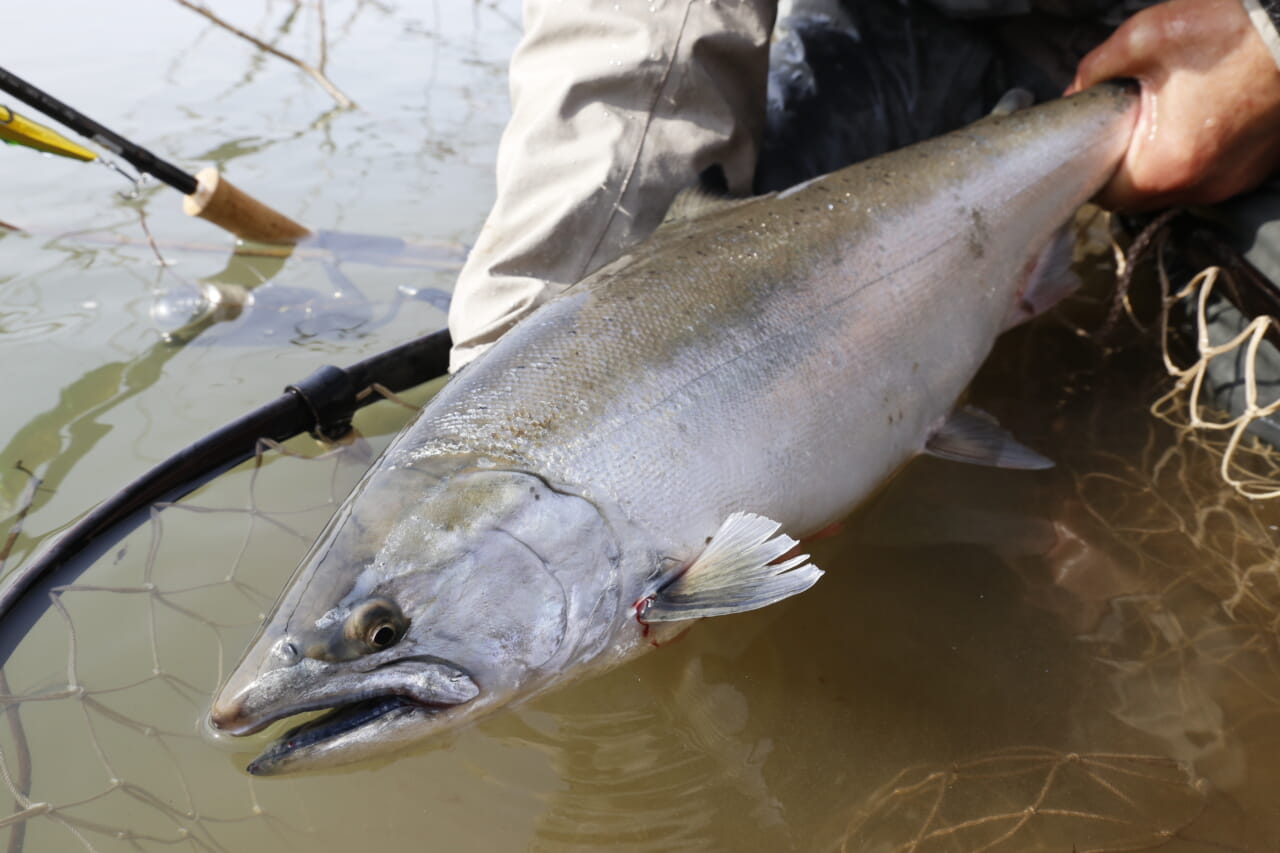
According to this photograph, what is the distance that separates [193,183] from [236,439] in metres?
1.92

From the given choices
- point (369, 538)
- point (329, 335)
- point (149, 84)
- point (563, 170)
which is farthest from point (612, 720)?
point (149, 84)

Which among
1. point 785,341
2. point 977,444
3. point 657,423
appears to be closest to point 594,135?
point 785,341

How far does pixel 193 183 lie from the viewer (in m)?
3.63

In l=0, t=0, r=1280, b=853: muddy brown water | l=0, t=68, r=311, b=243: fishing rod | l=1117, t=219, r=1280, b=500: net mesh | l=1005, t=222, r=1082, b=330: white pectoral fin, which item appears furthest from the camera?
l=0, t=68, r=311, b=243: fishing rod

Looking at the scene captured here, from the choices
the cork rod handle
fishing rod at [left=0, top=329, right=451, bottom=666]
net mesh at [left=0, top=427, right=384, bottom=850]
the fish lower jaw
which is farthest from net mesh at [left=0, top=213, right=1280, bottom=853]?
the cork rod handle

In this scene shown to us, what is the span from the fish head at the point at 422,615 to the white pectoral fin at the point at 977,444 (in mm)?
1176

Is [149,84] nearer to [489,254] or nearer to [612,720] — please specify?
[489,254]

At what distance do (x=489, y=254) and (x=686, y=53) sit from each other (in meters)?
0.80

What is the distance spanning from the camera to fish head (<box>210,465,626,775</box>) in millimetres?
1489

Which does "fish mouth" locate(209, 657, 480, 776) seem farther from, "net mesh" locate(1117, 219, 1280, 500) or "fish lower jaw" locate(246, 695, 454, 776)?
"net mesh" locate(1117, 219, 1280, 500)

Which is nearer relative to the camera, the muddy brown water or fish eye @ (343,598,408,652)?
fish eye @ (343,598,408,652)

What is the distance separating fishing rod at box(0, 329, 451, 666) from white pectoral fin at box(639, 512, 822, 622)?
1192mm

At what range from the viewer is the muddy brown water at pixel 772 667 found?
1789 mm

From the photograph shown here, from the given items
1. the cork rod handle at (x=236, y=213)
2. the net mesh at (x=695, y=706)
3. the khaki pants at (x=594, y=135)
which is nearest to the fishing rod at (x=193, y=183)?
the cork rod handle at (x=236, y=213)
